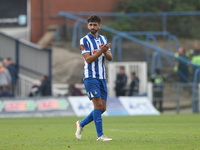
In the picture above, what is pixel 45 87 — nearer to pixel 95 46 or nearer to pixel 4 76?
pixel 4 76

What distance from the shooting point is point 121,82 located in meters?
23.0

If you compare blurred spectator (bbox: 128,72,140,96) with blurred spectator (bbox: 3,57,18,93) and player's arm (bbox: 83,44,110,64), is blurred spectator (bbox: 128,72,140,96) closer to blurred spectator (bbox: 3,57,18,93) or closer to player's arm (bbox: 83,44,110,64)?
blurred spectator (bbox: 3,57,18,93)

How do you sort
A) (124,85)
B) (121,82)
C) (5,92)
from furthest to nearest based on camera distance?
1. (124,85)
2. (121,82)
3. (5,92)

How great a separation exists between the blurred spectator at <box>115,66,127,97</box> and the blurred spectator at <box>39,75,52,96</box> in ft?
9.59

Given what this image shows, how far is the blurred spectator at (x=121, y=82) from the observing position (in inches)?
901

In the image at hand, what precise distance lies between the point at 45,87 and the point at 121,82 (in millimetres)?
3277

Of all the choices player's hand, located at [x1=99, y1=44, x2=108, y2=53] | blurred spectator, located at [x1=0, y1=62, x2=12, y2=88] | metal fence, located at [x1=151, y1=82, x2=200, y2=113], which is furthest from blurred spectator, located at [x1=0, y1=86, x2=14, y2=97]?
player's hand, located at [x1=99, y1=44, x2=108, y2=53]

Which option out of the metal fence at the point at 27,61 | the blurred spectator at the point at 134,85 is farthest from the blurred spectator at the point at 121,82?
the metal fence at the point at 27,61

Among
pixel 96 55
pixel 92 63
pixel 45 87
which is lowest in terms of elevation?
pixel 45 87

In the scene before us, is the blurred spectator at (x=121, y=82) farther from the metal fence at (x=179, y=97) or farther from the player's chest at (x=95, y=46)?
the player's chest at (x=95, y=46)

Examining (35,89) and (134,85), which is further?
(134,85)

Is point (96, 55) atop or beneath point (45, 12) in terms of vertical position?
beneath

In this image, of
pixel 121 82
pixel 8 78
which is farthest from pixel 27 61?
pixel 121 82

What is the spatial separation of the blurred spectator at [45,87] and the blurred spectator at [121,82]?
2.92m
